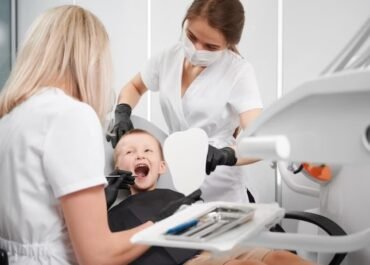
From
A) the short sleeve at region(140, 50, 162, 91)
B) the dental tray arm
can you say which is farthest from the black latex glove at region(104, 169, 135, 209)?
Answer: the dental tray arm

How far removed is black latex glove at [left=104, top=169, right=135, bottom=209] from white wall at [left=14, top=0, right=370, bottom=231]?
0.33 m

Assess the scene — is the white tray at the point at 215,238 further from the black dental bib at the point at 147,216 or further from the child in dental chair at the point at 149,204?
the black dental bib at the point at 147,216

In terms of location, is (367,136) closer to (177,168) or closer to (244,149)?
(244,149)

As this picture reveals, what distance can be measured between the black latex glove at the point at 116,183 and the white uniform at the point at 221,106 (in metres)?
0.29

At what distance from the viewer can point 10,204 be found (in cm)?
96

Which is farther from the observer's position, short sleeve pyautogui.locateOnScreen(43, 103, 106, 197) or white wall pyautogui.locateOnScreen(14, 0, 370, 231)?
white wall pyautogui.locateOnScreen(14, 0, 370, 231)

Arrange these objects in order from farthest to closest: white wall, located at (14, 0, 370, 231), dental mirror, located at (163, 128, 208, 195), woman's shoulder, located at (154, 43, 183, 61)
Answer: woman's shoulder, located at (154, 43, 183, 61)
white wall, located at (14, 0, 370, 231)
dental mirror, located at (163, 128, 208, 195)

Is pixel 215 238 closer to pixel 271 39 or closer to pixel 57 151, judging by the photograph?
pixel 57 151

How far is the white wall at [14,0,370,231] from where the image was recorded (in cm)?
149

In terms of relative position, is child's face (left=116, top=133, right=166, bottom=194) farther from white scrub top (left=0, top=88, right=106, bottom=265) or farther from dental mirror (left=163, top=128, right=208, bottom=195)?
white scrub top (left=0, top=88, right=106, bottom=265)

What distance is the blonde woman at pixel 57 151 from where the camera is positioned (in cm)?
91

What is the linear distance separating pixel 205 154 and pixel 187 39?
1.63 feet

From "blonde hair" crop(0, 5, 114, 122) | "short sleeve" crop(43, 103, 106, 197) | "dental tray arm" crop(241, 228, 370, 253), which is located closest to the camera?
"dental tray arm" crop(241, 228, 370, 253)

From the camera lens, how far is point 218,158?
4.73ft
